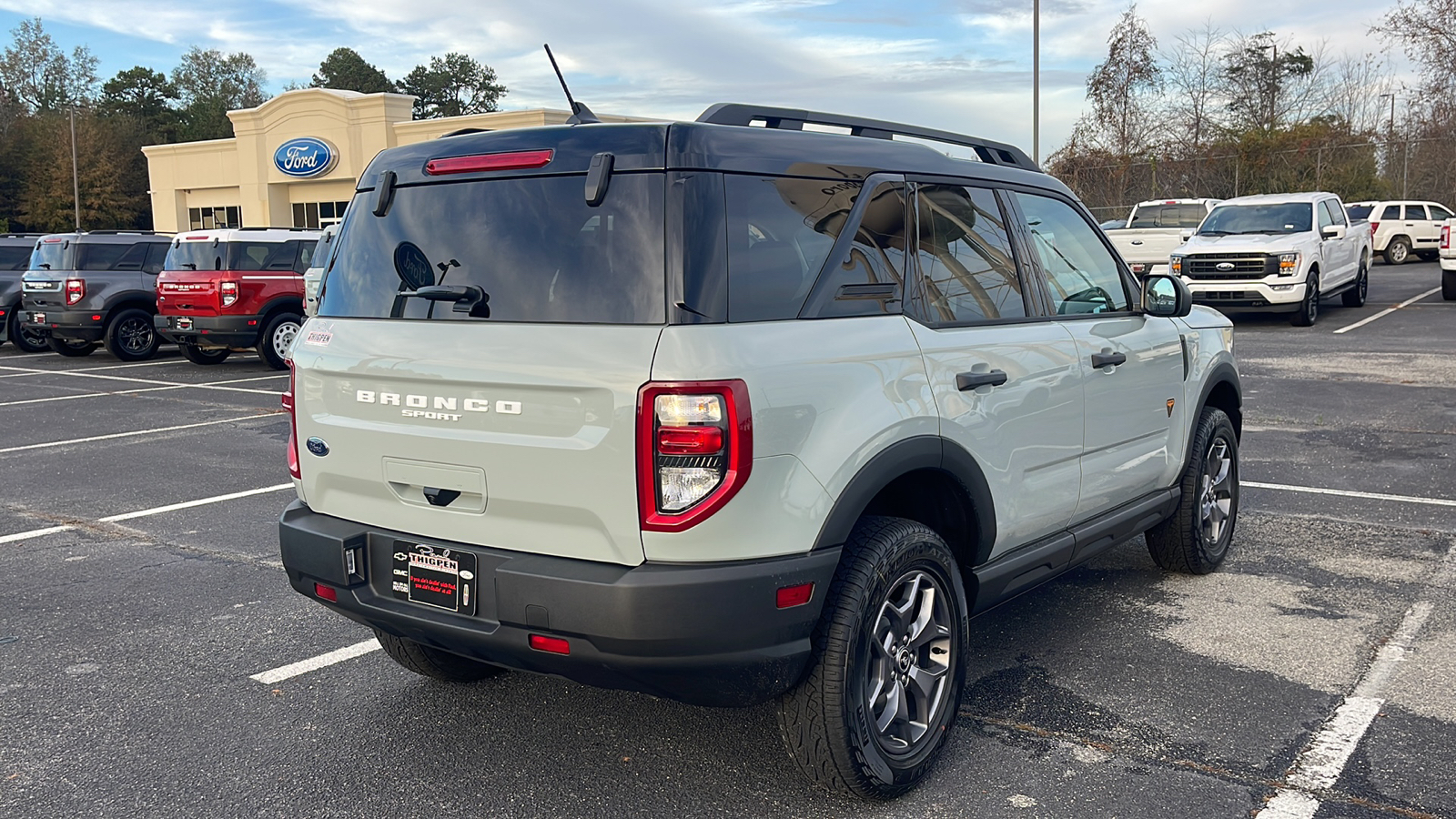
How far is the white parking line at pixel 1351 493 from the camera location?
690 centimetres

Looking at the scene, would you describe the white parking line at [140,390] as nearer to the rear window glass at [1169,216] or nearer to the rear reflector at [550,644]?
the rear reflector at [550,644]

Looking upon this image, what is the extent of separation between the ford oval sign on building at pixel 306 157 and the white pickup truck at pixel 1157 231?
30.4 m

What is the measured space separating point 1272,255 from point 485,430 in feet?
54.0

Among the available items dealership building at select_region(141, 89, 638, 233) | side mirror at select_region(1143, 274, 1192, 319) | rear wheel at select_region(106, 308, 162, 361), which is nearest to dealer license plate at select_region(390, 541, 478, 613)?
side mirror at select_region(1143, 274, 1192, 319)

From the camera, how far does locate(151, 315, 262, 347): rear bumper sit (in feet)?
52.1

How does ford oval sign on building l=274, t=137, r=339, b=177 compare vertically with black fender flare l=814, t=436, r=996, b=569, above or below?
above

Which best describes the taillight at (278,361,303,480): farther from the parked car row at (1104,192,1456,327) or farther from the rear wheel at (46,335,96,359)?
the rear wheel at (46,335,96,359)

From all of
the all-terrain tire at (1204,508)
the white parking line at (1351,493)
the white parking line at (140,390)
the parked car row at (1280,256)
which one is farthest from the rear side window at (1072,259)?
the parked car row at (1280,256)

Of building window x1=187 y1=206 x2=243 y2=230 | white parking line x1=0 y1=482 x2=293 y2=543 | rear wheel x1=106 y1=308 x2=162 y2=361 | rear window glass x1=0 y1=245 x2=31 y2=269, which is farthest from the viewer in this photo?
building window x1=187 y1=206 x2=243 y2=230

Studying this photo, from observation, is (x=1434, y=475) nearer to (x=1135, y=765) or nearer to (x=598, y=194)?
(x=1135, y=765)

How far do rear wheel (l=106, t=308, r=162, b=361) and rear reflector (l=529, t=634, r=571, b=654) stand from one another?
1725 centimetres

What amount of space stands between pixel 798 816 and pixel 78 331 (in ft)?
58.1

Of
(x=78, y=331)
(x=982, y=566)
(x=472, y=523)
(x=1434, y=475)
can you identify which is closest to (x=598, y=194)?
(x=472, y=523)

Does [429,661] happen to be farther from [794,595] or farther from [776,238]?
[776,238]
